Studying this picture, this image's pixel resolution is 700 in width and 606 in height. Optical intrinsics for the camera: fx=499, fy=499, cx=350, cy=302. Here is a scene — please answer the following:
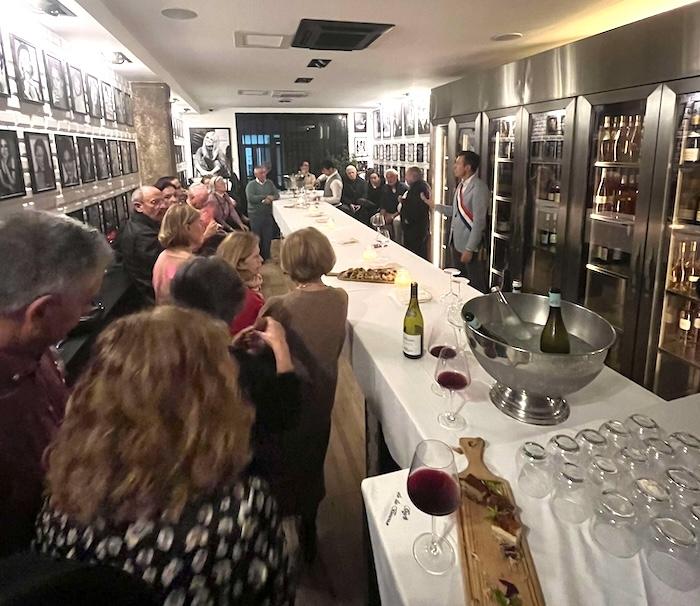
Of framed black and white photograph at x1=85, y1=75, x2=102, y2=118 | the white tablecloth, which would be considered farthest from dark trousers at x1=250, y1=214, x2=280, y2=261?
the white tablecloth

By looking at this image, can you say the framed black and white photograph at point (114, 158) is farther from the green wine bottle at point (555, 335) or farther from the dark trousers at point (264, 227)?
the green wine bottle at point (555, 335)

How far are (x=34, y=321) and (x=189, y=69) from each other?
5620 millimetres

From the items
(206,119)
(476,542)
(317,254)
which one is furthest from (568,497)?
(206,119)

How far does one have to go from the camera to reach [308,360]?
6.97 feet

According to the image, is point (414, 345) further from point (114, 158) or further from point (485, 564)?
point (114, 158)

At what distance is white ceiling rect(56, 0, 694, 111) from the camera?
344 centimetres

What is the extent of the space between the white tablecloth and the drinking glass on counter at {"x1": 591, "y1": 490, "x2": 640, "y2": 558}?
0.06 feet

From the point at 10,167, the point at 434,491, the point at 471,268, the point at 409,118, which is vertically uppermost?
the point at 409,118

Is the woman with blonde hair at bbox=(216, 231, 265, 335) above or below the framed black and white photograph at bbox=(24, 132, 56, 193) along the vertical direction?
below

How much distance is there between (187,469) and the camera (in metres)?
0.94

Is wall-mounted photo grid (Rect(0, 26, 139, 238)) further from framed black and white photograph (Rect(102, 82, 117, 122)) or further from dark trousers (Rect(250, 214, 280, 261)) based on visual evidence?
dark trousers (Rect(250, 214, 280, 261))

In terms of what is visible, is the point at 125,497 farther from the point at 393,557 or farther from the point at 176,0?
the point at 176,0

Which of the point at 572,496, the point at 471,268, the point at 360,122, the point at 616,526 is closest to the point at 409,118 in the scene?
the point at 360,122

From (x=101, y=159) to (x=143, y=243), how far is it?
5.23 ft
